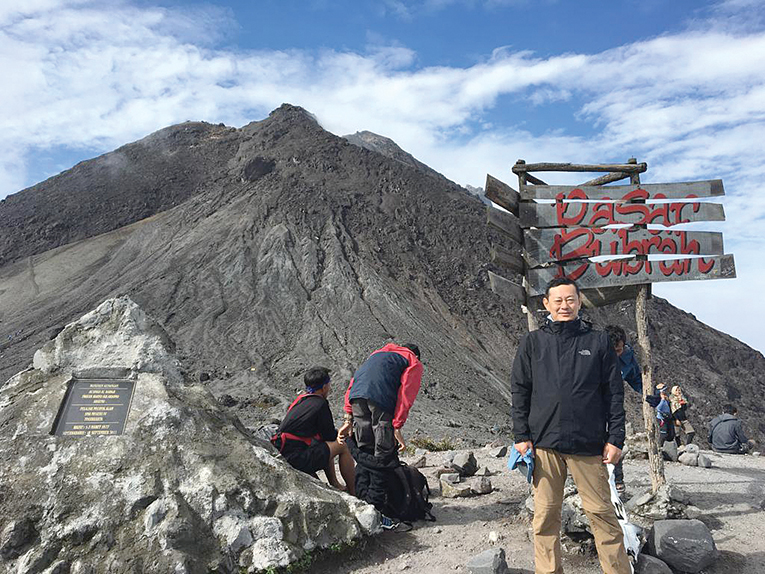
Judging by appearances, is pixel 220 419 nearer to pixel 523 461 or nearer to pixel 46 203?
pixel 523 461

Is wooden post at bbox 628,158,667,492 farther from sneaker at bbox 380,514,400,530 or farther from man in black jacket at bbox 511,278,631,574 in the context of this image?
sneaker at bbox 380,514,400,530

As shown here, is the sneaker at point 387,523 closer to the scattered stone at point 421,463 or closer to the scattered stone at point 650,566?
the scattered stone at point 650,566

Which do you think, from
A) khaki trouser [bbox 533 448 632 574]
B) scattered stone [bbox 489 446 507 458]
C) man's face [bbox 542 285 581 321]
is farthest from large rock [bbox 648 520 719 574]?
scattered stone [bbox 489 446 507 458]

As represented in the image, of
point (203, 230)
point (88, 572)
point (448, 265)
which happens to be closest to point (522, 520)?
point (88, 572)

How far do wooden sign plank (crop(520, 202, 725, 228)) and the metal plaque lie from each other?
4.30 m

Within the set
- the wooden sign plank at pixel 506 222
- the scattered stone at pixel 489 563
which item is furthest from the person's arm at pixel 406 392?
the wooden sign plank at pixel 506 222

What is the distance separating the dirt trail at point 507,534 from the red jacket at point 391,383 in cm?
101

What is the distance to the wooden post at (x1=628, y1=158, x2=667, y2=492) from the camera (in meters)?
5.83

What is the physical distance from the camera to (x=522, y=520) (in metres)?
5.25

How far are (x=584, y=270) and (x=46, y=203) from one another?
5666 centimetres

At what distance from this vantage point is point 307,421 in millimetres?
5422

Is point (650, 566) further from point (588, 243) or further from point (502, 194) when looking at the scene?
point (502, 194)

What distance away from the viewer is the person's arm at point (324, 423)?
17.9 feet

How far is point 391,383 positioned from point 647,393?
268 centimetres
